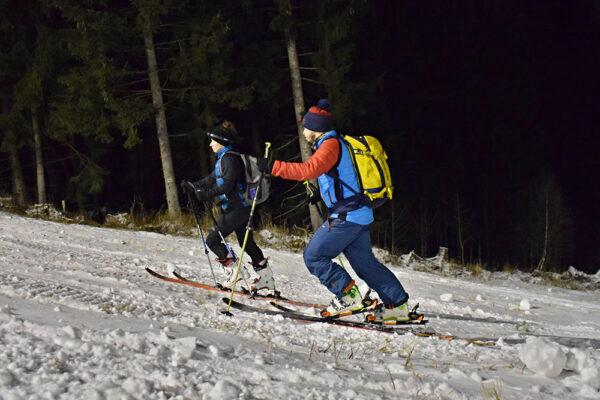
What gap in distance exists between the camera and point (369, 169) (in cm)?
461

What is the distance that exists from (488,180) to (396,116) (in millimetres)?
13846

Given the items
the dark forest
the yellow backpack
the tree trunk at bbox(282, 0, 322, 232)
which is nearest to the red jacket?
the yellow backpack

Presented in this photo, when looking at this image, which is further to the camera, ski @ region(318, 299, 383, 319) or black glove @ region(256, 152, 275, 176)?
ski @ region(318, 299, 383, 319)

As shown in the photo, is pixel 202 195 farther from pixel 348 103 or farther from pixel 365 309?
pixel 348 103

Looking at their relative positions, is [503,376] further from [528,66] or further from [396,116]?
[528,66]

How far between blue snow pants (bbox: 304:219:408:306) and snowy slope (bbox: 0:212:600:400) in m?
0.58

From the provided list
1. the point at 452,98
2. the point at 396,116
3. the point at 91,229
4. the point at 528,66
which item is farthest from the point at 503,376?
the point at 528,66

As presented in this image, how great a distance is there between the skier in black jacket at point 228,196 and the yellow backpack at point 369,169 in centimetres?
178

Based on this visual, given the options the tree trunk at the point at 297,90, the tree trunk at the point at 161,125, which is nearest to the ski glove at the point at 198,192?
the tree trunk at the point at 297,90

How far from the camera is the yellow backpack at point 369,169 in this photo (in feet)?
15.1

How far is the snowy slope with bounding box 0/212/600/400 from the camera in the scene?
2.48 metres

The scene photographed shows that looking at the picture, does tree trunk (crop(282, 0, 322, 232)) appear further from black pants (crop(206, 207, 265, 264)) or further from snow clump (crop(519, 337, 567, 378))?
snow clump (crop(519, 337, 567, 378))

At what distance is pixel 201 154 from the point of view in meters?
19.2

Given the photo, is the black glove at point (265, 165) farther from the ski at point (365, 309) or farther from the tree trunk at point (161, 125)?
the tree trunk at point (161, 125)
